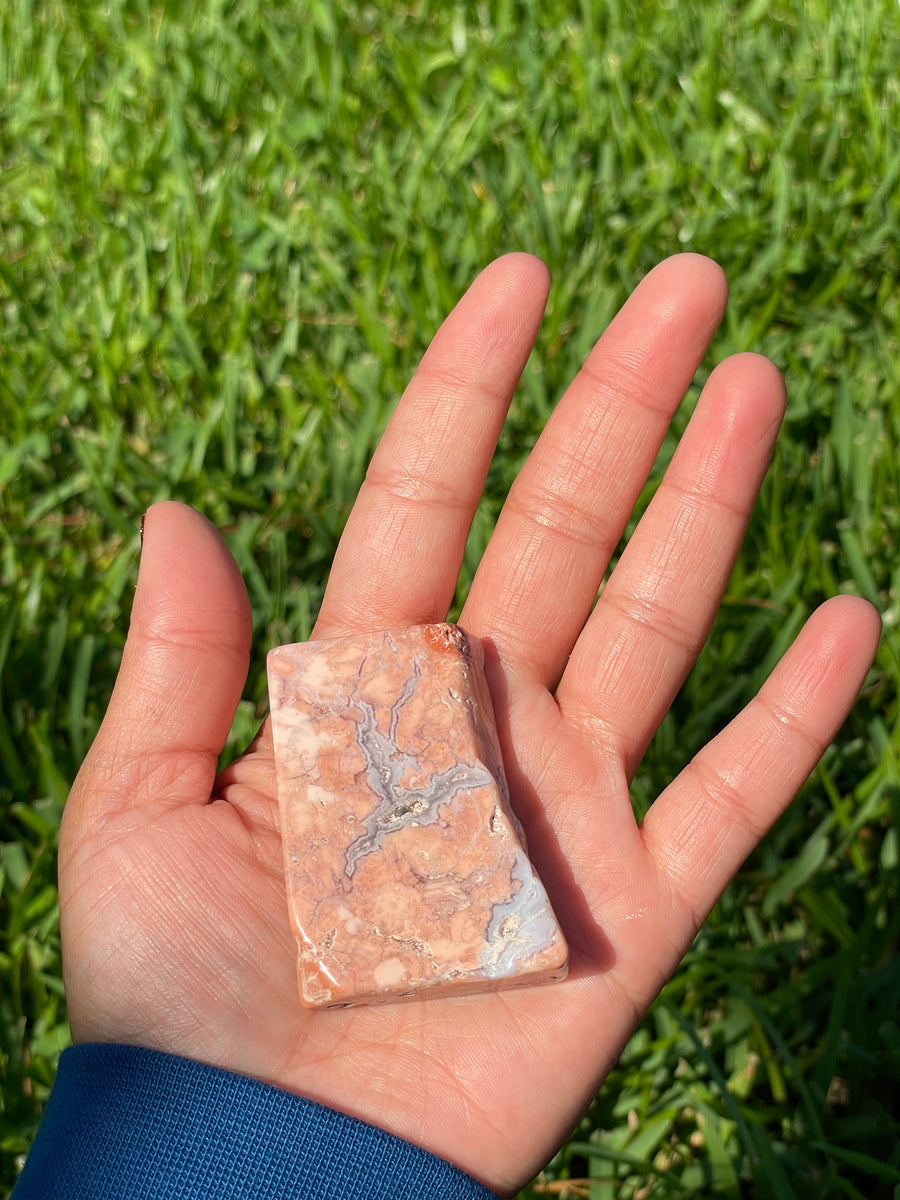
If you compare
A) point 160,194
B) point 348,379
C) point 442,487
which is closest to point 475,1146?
point 442,487

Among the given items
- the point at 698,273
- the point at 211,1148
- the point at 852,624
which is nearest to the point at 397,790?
the point at 211,1148

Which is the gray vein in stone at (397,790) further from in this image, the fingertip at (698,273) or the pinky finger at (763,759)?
the fingertip at (698,273)

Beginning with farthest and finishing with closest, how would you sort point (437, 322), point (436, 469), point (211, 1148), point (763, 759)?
point (437, 322) → point (436, 469) → point (763, 759) → point (211, 1148)

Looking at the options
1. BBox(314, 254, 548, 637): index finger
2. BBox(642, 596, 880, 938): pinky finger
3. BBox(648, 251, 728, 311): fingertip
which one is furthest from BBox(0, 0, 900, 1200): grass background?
BBox(648, 251, 728, 311): fingertip

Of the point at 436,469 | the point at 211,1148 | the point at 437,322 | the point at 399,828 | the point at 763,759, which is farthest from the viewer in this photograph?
the point at 437,322

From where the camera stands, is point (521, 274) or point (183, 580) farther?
point (521, 274)

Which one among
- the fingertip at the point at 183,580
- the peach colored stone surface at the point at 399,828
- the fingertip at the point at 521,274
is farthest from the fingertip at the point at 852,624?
the fingertip at the point at 183,580

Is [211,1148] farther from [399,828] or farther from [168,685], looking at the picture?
[168,685]
